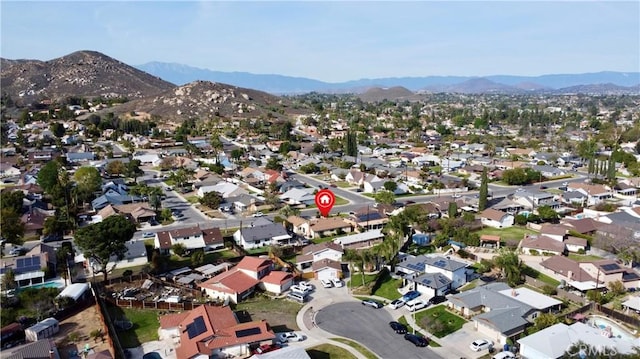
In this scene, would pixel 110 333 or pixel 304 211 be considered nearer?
pixel 110 333

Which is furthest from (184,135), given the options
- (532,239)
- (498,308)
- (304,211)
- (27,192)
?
(498,308)

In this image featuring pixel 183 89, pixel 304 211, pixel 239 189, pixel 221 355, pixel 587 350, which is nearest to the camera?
pixel 587 350

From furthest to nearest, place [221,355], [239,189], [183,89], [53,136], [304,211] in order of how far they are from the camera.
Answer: [183,89] → [53,136] → [239,189] → [304,211] → [221,355]

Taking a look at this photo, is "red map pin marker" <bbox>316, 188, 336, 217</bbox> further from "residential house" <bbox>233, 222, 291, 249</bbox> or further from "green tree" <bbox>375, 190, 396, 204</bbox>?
"residential house" <bbox>233, 222, 291, 249</bbox>

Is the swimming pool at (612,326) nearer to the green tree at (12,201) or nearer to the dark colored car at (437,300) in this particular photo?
the dark colored car at (437,300)

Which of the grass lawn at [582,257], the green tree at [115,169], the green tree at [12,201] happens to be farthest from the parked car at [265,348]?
the green tree at [115,169]

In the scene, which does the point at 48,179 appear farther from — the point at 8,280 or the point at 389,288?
the point at 389,288

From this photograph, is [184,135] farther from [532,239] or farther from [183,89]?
[532,239]
